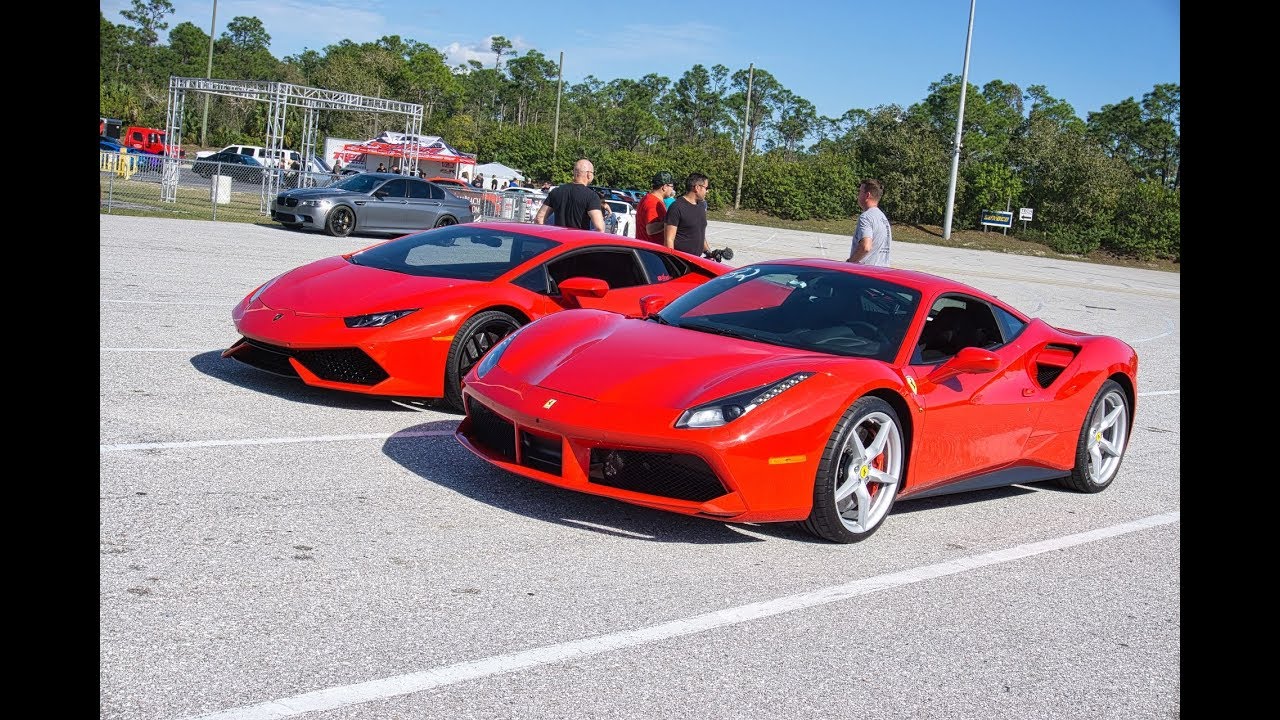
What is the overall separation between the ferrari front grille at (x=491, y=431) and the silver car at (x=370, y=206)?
1846 centimetres

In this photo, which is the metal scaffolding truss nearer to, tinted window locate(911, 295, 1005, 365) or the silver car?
the silver car

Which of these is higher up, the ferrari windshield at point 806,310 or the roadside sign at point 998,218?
the roadside sign at point 998,218

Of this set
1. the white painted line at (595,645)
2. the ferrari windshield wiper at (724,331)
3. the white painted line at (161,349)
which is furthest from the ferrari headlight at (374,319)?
the white painted line at (595,645)

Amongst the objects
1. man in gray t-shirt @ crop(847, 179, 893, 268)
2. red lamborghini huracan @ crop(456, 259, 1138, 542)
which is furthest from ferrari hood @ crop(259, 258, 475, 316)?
man in gray t-shirt @ crop(847, 179, 893, 268)

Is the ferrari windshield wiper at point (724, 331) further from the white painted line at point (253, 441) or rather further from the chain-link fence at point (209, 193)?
the chain-link fence at point (209, 193)

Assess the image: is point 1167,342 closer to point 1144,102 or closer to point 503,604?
point 503,604

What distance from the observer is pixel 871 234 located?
10.5 metres

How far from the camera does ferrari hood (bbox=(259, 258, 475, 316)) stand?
6902 millimetres

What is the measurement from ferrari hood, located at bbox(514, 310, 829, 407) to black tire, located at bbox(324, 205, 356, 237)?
1816cm

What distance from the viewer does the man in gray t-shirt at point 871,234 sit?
10555mm

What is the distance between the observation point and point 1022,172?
62625 mm
